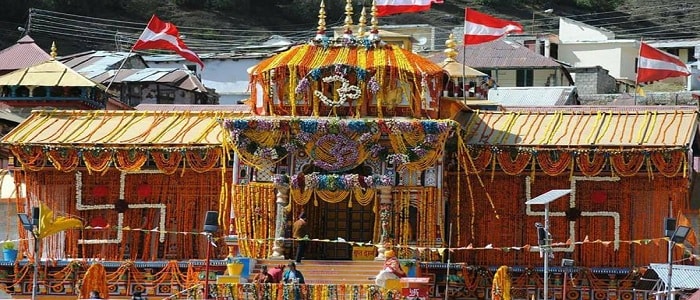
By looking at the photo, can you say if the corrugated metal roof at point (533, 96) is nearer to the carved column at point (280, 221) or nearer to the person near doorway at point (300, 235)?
the carved column at point (280, 221)

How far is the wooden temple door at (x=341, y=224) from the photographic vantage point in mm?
61406

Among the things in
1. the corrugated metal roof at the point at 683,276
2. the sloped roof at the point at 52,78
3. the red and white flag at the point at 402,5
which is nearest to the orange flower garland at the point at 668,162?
the corrugated metal roof at the point at 683,276

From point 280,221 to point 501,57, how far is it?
126 feet

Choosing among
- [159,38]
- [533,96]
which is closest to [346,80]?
[159,38]

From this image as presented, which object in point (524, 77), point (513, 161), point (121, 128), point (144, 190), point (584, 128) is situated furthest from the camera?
point (524, 77)

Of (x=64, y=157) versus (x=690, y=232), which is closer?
(x=690, y=232)

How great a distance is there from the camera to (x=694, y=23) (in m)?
128

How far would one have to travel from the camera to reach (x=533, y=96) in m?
86.0

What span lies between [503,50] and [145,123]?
118 ft

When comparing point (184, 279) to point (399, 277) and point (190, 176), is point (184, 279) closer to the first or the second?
point (190, 176)

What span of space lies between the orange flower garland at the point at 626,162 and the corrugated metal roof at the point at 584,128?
304 mm

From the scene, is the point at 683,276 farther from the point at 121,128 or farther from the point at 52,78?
the point at 52,78

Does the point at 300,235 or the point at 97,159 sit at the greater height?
the point at 97,159

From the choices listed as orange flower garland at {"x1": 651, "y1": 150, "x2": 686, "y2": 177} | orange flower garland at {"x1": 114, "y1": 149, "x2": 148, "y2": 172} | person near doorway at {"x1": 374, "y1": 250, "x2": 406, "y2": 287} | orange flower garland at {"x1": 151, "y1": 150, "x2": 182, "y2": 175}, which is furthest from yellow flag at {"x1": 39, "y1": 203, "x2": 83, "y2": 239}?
orange flower garland at {"x1": 651, "y1": 150, "x2": 686, "y2": 177}
